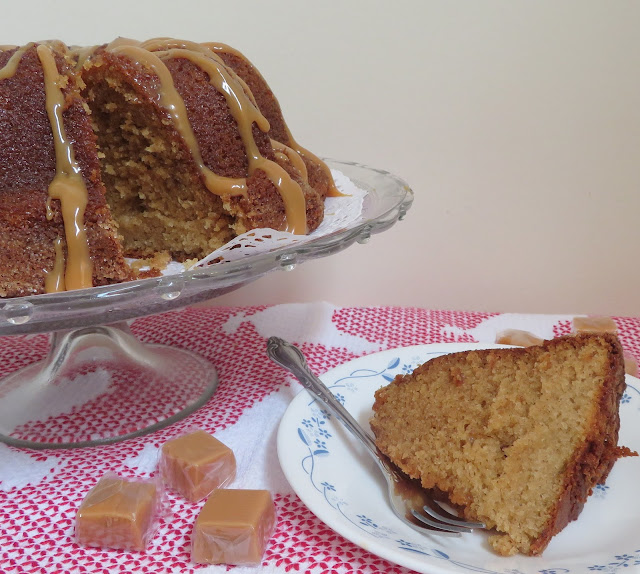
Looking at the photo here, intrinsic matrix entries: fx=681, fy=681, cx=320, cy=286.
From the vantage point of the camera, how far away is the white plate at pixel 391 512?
0.84 m

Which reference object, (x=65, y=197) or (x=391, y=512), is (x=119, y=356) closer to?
(x=65, y=197)

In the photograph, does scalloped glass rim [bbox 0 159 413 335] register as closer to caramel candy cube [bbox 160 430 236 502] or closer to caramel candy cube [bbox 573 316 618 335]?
caramel candy cube [bbox 160 430 236 502]

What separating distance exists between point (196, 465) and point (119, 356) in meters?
0.58

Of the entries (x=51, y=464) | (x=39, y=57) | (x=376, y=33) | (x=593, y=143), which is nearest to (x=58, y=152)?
(x=39, y=57)

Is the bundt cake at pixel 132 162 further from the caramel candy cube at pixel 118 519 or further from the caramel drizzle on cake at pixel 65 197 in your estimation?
the caramel candy cube at pixel 118 519

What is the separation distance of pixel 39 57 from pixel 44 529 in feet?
2.61

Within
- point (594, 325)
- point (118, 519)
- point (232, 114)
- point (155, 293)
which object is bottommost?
point (118, 519)

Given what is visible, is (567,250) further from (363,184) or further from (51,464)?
(51,464)

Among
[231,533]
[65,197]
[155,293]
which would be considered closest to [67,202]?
[65,197]

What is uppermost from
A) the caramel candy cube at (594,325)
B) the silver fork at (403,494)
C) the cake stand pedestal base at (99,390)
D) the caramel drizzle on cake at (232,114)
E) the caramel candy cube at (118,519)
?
the caramel drizzle on cake at (232,114)

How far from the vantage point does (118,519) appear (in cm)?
95

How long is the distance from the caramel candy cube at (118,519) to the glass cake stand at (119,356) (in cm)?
28

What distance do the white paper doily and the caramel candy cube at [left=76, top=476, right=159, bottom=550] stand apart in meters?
0.37

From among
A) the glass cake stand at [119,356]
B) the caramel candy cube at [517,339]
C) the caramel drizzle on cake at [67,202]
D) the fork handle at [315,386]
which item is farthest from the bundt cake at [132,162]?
the caramel candy cube at [517,339]
